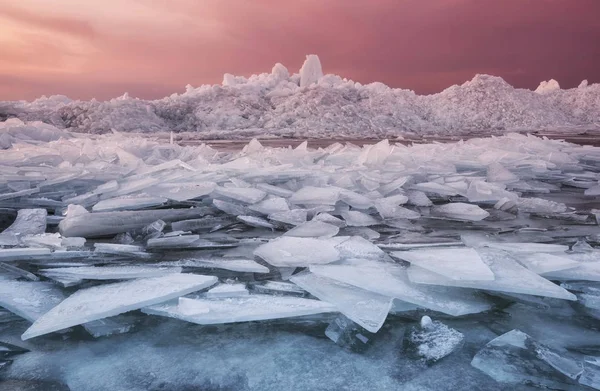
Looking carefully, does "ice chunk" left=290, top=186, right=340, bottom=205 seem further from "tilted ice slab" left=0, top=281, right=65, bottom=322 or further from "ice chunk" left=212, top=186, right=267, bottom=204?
"tilted ice slab" left=0, top=281, right=65, bottom=322

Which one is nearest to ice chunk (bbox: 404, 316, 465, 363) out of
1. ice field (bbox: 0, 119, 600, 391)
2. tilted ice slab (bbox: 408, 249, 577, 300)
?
ice field (bbox: 0, 119, 600, 391)

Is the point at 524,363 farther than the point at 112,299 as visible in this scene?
No

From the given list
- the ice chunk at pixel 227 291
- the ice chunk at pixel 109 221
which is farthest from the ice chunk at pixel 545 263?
the ice chunk at pixel 109 221

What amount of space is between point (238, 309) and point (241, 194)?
1660mm

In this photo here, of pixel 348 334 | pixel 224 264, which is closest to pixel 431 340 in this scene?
pixel 348 334

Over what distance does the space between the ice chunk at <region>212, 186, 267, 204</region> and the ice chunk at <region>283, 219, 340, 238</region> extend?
0.62m

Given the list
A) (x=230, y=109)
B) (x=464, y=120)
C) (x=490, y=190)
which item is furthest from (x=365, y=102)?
(x=490, y=190)

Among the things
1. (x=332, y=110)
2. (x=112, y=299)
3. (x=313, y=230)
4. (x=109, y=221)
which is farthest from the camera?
(x=332, y=110)

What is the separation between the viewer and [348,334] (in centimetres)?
123

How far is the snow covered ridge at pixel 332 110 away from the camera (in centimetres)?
2048

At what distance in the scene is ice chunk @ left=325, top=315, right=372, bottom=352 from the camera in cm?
119

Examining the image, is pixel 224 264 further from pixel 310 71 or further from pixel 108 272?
pixel 310 71

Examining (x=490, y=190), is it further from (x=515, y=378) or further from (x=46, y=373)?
(x=46, y=373)

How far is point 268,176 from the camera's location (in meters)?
3.42
